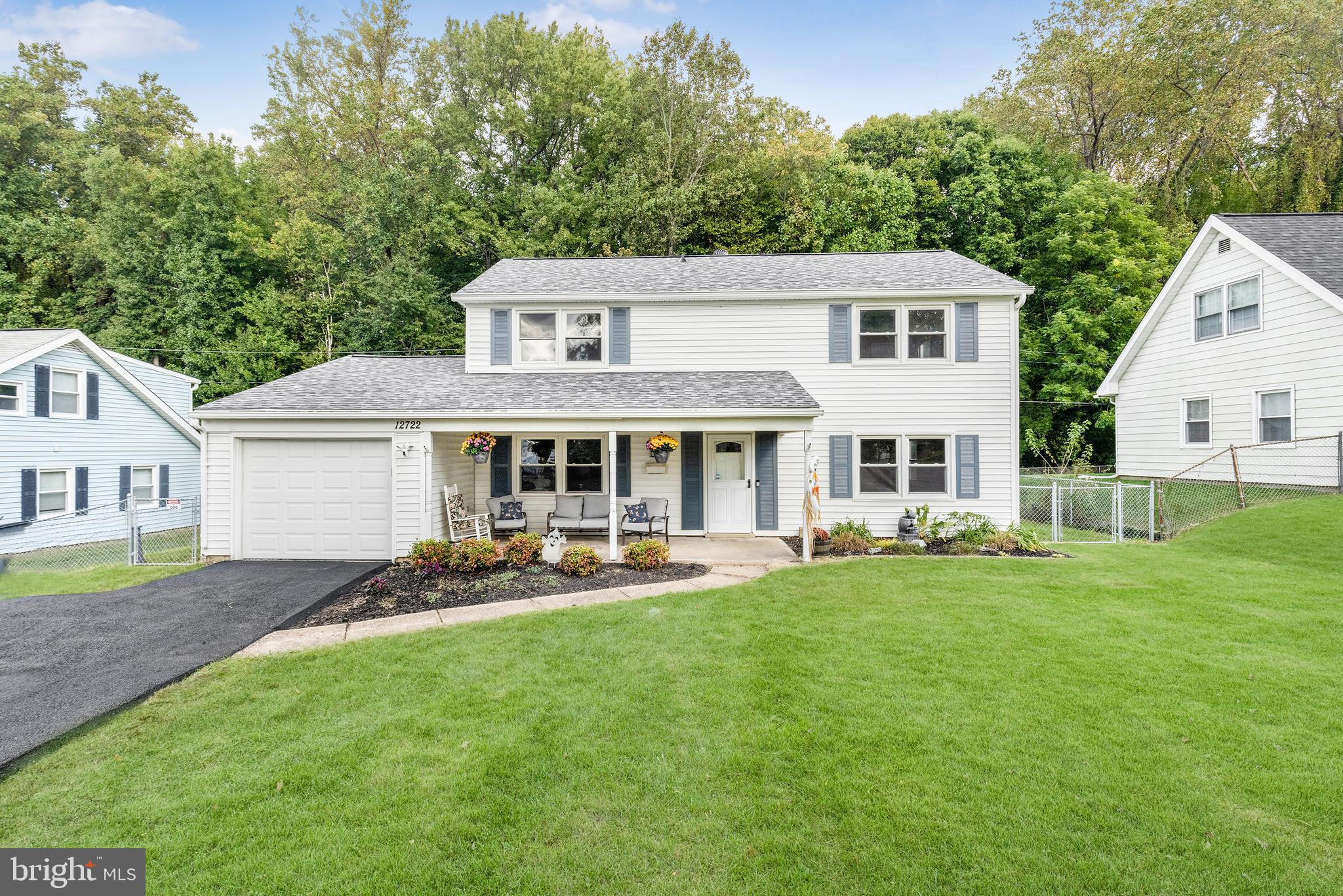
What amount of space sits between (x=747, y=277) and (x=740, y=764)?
1059 cm

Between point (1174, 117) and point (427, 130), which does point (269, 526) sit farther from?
point (1174, 117)

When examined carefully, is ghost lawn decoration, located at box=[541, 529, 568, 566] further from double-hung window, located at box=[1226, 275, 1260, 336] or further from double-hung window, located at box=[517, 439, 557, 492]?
double-hung window, located at box=[1226, 275, 1260, 336]

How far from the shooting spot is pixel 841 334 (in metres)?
11.4

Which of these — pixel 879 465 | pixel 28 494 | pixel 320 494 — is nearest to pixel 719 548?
pixel 879 465

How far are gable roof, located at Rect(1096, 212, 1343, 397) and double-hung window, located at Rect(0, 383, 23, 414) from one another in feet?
88.6

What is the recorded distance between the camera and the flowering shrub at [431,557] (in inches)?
335

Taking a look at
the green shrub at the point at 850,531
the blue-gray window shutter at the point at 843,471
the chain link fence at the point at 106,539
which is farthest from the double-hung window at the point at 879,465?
the chain link fence at the point at 106,539

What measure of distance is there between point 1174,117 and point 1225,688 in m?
25.3

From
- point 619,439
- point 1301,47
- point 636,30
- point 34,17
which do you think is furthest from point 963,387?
point 34,17

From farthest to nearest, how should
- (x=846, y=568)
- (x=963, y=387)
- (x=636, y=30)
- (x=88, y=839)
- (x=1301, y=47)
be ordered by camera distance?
(x=636, y=30)
(x=1301, y=47)
(x=963, y=387)
(x=846, y=568)
(x=88, y=839)

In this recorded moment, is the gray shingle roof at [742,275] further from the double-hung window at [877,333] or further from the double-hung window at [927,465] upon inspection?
the double-hung window at [927,465]

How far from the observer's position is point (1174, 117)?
65.9 ft

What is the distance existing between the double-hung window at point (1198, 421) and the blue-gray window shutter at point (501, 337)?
52.4ft

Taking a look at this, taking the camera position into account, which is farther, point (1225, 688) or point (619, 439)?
point (619, 439)
